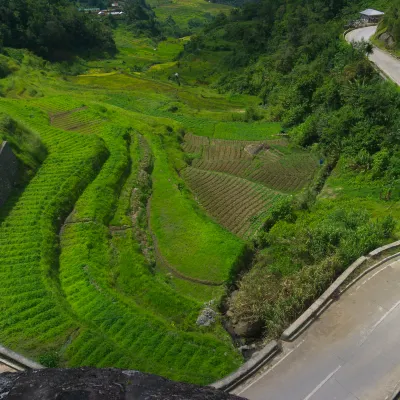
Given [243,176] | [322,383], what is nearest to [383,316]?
[322,383]

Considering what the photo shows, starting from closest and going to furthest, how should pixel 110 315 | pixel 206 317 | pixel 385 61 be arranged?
pixel 110 315 → pixel 206 317 → pixel 385 61

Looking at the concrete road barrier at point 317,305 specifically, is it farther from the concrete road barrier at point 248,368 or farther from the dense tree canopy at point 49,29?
the dense tree canopy at point 49,29

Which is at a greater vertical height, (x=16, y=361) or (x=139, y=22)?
(x=16, y=361)

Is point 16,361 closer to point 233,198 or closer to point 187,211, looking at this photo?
point 187,211

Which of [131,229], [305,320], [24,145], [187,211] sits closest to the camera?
[305,320]

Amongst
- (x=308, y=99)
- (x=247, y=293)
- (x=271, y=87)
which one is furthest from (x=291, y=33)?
(x=247, y=293)

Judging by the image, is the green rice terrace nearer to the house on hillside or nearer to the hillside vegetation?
the hillside vegetation

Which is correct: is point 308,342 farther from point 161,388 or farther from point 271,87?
point 271,87
